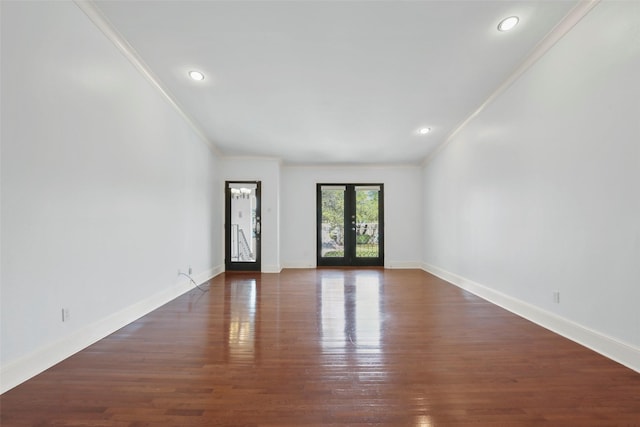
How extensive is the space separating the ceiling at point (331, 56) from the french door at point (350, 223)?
2539 mm

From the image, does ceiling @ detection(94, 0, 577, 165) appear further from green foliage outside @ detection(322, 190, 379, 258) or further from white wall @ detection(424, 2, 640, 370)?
green foliage outside @ detection(322, 190, 379, 258)

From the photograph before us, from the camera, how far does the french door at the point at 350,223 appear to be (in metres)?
7.30

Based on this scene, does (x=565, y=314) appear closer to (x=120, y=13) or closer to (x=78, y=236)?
(x=78, y=236)

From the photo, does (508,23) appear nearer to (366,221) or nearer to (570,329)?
(570,329)

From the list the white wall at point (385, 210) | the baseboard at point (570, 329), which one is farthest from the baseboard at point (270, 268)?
the baseboard at point (570, 329)

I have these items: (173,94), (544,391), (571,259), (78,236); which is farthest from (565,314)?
(173,94)

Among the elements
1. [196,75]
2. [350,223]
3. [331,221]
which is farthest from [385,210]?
[196,75]

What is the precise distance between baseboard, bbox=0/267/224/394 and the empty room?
0.06ft

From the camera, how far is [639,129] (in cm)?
200

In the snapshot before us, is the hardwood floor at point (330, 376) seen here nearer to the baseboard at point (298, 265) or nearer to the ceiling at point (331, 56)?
the ceiling at point (331, 56)

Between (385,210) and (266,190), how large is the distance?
290cm

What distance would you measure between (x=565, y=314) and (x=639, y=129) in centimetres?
160

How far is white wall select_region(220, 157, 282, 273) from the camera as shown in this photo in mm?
6480

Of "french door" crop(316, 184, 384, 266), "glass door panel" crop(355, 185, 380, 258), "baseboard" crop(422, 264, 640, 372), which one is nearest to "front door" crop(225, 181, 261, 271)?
"french door" crop(316, 184, 384, 266)
